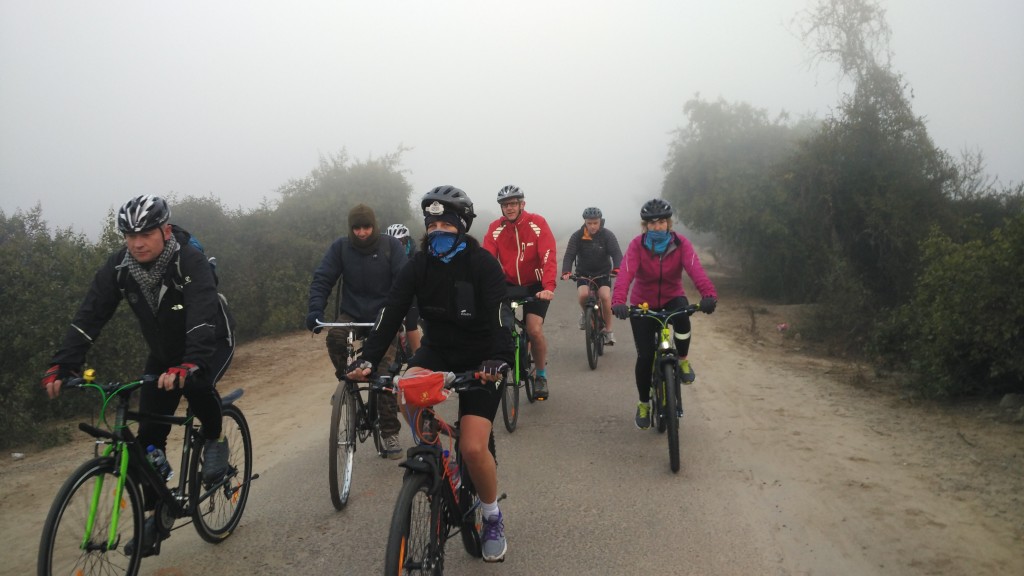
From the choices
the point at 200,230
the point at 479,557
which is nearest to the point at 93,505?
the point at 479,557

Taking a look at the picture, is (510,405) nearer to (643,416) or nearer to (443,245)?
(643,416)

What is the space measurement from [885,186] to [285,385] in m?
13.4

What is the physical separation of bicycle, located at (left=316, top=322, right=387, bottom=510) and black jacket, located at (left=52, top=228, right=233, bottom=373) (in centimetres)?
125

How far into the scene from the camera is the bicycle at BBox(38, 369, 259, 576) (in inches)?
125

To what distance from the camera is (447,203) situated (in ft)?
12.0

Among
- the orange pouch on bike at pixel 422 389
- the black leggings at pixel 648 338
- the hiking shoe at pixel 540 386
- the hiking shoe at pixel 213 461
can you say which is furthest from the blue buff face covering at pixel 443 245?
the hiking shoe at pixel 540 386

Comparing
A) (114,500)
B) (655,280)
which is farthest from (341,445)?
(655,280)

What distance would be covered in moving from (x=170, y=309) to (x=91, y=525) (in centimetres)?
121

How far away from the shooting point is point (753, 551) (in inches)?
166

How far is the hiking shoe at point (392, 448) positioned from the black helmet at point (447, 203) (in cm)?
292

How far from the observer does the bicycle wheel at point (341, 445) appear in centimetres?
493

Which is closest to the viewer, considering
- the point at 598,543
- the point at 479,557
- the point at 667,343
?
the point at 479,557

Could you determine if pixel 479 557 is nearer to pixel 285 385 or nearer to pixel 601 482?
pixel 601 482

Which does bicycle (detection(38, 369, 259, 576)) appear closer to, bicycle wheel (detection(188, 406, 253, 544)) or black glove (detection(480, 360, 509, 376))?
bicycle wheel (detection(188, 406, 253, 544))
